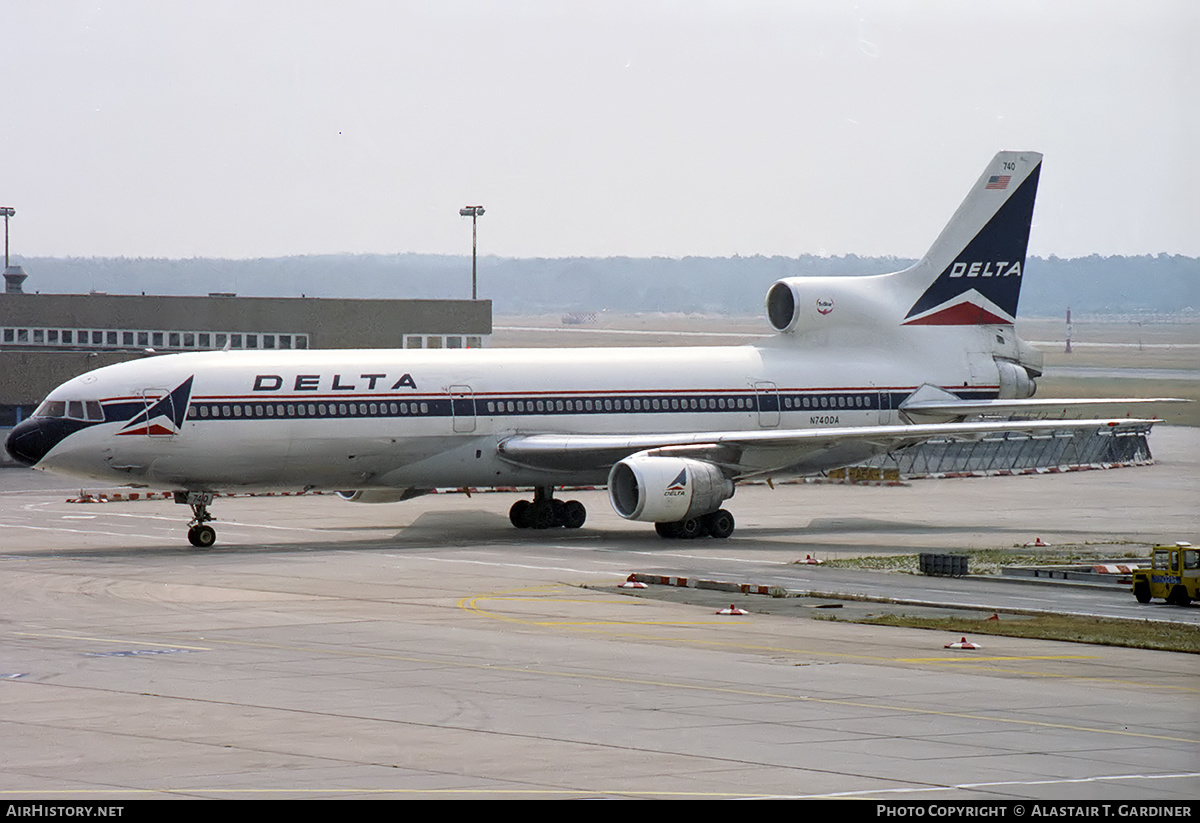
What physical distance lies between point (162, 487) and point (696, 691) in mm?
22522

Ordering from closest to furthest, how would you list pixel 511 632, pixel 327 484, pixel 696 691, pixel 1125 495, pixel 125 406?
pixel 696 691
pixel 511 632
pixel 125 406
pixel 327 484
pixel 1125 495

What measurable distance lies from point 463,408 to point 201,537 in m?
7.03

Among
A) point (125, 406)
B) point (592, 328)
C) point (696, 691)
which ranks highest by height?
point (592, 328)

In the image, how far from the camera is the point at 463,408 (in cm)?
4072

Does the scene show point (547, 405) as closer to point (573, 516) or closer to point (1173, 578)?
point (573, 516)

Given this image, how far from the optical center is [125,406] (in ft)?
123

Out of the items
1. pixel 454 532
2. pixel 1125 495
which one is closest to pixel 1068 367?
pixel 1125 495

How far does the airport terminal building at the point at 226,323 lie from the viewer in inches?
2837

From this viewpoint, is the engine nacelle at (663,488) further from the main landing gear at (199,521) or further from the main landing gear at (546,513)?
the main landing gear at (199,521)

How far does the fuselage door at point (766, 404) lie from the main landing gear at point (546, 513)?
5.40m

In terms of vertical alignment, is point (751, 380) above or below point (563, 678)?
above

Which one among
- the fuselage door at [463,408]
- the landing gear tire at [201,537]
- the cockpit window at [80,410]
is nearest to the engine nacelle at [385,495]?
the fuselage door at [463,408]

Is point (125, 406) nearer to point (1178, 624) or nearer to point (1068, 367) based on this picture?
point (1178, 624)

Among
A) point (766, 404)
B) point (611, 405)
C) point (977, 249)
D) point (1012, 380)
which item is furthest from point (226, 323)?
point (1012, 380)
